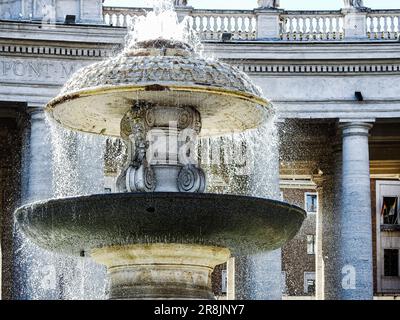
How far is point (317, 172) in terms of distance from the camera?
Result: 1859 inches

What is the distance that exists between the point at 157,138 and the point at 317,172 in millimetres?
27844

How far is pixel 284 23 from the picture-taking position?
131ft

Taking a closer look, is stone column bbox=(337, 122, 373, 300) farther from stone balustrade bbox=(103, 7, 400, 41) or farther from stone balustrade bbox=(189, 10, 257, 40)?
stone balustrade bbox=(189, 10, 257, 40)

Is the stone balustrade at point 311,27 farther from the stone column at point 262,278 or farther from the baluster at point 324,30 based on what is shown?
the stone column at point 262,278

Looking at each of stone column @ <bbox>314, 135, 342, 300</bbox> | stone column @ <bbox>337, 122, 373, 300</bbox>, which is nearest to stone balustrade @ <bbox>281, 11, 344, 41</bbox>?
stone column @ <bbox>337, 122, 373, 300</bbox>

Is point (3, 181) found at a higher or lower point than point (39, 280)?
higher

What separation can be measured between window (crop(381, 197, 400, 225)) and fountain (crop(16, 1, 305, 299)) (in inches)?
2005

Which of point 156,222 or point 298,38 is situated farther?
point 298,38

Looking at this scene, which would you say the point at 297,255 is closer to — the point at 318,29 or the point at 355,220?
the point at 318,29

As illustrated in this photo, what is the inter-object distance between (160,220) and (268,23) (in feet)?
75.0
